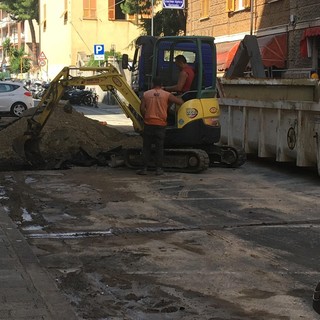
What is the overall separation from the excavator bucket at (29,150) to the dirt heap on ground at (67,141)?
9cm

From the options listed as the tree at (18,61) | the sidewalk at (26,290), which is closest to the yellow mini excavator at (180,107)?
the sidewalk at (26,290)

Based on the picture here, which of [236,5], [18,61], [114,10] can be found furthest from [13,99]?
[18,61]

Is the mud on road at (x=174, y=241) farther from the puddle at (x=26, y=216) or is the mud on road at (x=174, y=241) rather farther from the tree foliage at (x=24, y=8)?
the tree foliage at (x=24, y=8)

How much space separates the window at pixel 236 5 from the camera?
94.2 feet

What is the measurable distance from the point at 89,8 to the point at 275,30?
35.3 meters

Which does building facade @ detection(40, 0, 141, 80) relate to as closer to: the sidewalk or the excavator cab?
the excavator cab

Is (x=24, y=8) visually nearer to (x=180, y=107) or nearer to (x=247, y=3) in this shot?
(x=247, y=3)

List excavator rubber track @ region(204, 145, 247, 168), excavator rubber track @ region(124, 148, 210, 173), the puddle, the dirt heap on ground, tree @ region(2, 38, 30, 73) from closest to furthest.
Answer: the puddle → excavator rubber track @ region(124, 148, 210, 173) → excavator rubber track @ region(204, 145, 247, 168) → the dirt heap on ground → tree @ region(2, 38, 30, 73)

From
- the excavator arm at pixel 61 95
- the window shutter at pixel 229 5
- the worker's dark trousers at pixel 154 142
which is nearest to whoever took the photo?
the worker's dark trousers at pixel 154 142

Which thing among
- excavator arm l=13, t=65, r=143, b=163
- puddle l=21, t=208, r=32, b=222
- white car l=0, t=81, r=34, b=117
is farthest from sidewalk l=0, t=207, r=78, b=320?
white car l=0, t=81, r=34, b=117

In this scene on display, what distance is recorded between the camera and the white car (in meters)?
28.3

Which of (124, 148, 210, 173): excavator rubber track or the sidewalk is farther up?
(124, 148, 210, 173): excavator rubber track

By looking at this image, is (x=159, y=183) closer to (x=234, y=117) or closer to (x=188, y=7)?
(x=234, y=117)

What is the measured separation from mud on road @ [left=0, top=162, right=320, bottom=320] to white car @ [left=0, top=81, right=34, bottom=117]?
656 inches
